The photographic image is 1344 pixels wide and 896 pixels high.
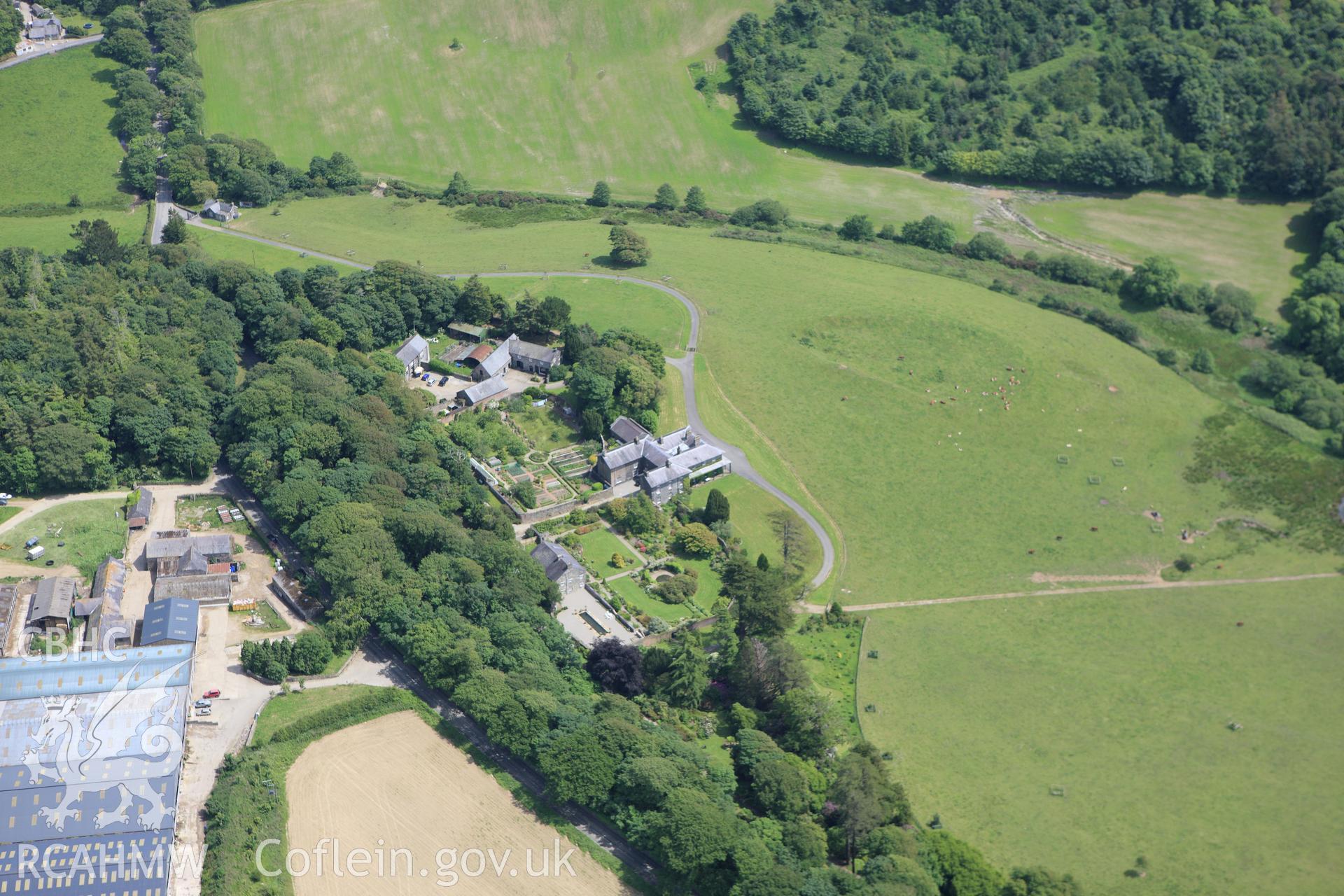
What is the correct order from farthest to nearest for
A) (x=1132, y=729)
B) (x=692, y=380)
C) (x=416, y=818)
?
(x=692, y=380) < (x=1132, y=729) < (x=416, y=818)

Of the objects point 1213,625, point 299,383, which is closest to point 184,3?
point 299,383

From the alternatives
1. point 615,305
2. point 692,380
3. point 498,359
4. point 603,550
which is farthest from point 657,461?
point 615,305

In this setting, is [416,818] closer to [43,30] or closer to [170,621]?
[170,621]

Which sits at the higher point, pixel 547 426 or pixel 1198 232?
pixel 1198 232

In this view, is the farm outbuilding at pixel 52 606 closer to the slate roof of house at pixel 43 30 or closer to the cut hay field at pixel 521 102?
the cut hay field at pixel 521 102

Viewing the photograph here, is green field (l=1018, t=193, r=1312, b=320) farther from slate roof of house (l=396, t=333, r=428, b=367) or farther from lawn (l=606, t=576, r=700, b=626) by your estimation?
lawn (l=606, t=576, r=700, b=626)

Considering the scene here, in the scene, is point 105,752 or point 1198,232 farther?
point 1198,232

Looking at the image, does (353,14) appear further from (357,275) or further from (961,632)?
(961,632)

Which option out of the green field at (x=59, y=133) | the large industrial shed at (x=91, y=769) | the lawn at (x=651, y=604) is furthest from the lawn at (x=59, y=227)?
the large industrial shed at (x=91, y=769)
